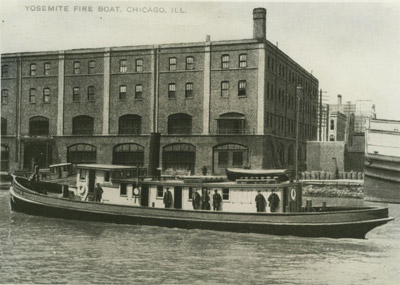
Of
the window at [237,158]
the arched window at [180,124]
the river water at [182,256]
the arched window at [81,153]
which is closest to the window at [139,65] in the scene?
the arched window at [180,124]

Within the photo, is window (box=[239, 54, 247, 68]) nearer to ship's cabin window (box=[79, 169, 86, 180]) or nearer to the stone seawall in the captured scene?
the stone seawall

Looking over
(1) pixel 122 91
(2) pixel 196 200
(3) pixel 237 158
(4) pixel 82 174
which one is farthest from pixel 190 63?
(2) pixel 196 200

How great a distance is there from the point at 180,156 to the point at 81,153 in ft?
12.8

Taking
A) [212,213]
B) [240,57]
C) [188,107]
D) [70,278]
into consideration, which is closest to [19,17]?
[70,278]

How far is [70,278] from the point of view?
33.7 feet

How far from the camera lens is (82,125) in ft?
67.9

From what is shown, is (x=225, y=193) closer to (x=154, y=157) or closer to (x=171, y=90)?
(x=154, y=157)

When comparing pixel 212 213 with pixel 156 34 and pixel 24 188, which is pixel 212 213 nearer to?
pixel 156 34

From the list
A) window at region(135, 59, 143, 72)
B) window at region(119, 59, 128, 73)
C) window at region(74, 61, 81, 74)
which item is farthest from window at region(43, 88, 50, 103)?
window at region(135, 59, 143, 72)

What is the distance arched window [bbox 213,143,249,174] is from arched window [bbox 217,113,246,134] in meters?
0.65

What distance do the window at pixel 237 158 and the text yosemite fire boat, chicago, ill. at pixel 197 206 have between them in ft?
14.1

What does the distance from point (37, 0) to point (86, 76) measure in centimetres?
783

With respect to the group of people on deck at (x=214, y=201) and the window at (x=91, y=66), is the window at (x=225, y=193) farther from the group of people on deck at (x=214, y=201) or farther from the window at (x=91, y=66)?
the window at (x=91, y=66)

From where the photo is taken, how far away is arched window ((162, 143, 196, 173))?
19908 millimetres
